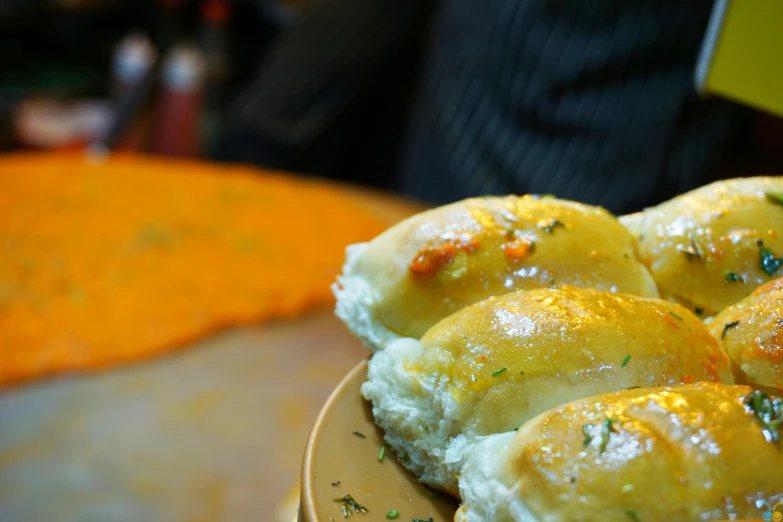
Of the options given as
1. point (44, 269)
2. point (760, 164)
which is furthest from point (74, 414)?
point (760, 164)

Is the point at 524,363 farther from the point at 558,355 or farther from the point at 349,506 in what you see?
the point at 349,506

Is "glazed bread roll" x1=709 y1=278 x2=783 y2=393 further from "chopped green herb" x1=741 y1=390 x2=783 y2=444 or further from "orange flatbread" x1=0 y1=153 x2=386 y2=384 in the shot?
"orange flatbread" x1=0 y1=153 x2=386 y2=384

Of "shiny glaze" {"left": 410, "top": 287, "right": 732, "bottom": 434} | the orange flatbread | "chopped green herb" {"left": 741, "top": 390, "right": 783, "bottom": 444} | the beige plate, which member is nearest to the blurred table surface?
the orange flatbread

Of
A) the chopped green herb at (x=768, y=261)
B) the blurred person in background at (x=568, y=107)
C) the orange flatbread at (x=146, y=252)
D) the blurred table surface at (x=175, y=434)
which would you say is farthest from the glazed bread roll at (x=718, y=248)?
the blurred person in background at (x=568, y=107)

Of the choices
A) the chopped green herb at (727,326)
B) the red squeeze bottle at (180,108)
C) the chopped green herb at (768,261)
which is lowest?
the red squeeze bottle at (180,108)

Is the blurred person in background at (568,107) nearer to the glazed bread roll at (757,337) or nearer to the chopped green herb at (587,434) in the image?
the glazed bread roll at (757,337)

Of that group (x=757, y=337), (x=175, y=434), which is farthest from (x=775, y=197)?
(x=175, y=434)

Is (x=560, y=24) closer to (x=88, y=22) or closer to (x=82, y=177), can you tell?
(x=82, y=177)
